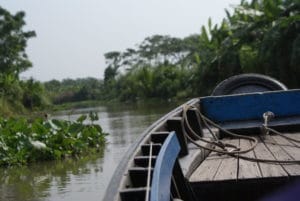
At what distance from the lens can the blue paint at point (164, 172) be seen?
188cm

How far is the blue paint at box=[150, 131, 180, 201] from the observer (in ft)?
6.17

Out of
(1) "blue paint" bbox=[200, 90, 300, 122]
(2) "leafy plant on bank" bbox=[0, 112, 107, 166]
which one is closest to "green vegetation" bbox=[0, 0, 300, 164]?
(2) "leafy plant on bank" bbox=[0, 112, 107, 166]

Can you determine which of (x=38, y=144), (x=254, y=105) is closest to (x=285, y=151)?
(x=254, y=105)

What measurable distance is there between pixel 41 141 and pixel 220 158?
6052mm

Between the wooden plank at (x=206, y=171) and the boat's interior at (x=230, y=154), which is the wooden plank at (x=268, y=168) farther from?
the wooden plank at (x=206, y=171)

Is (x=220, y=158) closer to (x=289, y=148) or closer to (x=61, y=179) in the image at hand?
(x=289, y=148)

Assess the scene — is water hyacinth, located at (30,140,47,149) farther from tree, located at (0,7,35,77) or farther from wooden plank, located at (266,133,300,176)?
tree, located at (0,7,35,77)

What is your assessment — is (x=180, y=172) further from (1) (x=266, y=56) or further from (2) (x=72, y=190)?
(1) (x=266, y=56)

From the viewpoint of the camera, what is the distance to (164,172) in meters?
2.13

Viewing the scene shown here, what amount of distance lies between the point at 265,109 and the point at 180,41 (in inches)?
2147

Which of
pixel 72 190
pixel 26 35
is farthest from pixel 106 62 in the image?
pixel 72 190

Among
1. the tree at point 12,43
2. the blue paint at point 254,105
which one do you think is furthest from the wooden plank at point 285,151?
the tree at point 12,43

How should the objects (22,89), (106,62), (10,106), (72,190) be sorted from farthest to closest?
(106,62) → (22,89) → (10,106) → (72,190)

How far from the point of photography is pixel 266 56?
1709cm
